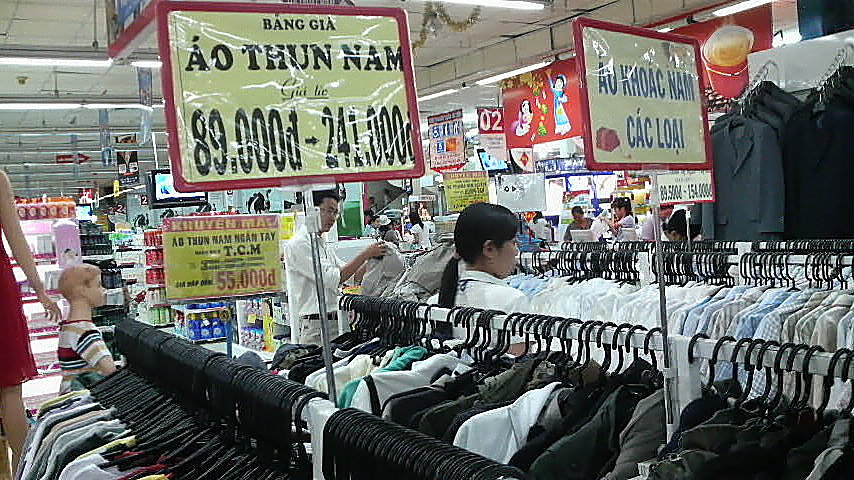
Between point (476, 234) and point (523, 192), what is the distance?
5.65m

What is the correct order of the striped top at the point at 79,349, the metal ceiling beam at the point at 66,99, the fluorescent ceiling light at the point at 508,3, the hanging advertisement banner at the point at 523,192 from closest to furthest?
the striped top at the point at 79,349 → the fluorescent ceiling light at the point at 508,3 → the hanging advertisement banner at the point at 523,192 → the metal ceiling beam at the point at 66,99

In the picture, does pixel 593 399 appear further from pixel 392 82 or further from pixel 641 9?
pixel 641 9

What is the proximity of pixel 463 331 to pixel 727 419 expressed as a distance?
Result: 129 centimetres

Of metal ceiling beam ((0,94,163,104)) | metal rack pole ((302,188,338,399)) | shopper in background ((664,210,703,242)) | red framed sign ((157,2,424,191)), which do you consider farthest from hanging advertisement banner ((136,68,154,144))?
metal rack pole ((302,188,338,399))

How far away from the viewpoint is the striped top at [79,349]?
403 cm

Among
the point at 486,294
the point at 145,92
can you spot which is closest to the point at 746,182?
Answer: the point at 486,294

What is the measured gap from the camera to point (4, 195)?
3596 millimetres

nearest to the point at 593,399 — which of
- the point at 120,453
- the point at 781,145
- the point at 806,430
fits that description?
A: the point at 806,430

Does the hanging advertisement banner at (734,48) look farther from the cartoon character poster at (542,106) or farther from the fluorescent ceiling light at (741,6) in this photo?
the cartoon character poster at (542,106)

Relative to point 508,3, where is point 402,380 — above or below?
below

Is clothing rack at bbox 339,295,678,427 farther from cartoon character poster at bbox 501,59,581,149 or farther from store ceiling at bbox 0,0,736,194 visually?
cartoon character poster at bbox 501,59,581,149

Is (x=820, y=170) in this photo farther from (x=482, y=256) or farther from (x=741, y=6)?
(x=741, y=6)

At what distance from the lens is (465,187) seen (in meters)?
8.67

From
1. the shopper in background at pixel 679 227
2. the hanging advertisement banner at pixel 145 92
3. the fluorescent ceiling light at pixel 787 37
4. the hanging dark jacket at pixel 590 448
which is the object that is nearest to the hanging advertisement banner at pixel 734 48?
the shopper in background at pixel 679 227
